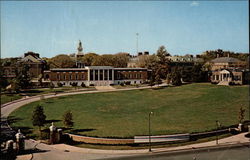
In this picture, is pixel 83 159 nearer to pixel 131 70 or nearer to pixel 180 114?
pixel 180 114

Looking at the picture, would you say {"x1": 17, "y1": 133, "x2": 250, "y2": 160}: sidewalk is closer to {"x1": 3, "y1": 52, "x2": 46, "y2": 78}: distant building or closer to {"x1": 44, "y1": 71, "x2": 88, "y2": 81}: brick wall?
{"x1": 3, "y1": 52, "x2": 46, "y2": 78}: distant building

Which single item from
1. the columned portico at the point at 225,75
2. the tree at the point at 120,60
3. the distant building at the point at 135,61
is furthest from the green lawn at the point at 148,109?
the tree at the point at 120,60

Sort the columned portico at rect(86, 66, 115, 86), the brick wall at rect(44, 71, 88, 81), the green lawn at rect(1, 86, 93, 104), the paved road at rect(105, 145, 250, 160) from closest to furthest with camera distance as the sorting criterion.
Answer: the paved road at rect(105, 145, 250, 160), the green lawn at rect(1, 86, 93, 104), the brick wall at rect(44, 71, 88, 81), the columned portico at rect(86, 66, 115, 86)

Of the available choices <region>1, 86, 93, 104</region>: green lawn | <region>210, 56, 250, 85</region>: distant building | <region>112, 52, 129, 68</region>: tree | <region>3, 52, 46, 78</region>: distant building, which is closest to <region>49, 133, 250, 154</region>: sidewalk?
<region>1, 86, 93, 104</region>: green lawn

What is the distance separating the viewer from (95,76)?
5938 cm

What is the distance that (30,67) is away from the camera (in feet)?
160

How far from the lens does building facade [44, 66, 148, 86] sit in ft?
184

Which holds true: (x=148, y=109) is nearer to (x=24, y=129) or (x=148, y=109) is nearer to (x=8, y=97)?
(x=24, y=129)

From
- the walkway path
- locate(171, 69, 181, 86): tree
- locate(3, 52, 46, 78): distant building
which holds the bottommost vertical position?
the walkway path

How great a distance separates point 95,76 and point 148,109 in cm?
2605

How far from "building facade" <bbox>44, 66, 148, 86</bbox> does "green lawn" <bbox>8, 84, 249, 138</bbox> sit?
1090cm

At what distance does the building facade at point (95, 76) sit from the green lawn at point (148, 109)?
10899mm

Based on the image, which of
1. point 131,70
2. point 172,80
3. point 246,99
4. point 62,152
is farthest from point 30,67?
point 246,99

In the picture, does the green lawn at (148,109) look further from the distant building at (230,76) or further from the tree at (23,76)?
the tree at (23,76)
